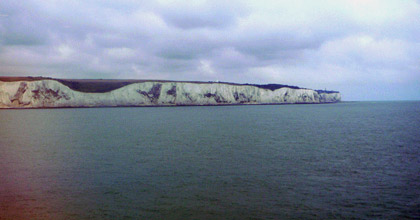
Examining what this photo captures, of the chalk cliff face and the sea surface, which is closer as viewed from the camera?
the sea surface

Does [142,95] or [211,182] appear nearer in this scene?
[211,182]

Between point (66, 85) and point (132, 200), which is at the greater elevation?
point (66, 85)

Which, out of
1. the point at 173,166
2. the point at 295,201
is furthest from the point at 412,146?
the point at 173,166

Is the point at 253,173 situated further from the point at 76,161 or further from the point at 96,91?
the point at 96,91

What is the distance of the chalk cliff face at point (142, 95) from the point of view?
87.4m

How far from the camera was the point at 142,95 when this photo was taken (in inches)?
4077

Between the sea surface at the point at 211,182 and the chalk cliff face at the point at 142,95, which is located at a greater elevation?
the chalk cliff face at the point at 142,95

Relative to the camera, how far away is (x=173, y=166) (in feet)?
53.0

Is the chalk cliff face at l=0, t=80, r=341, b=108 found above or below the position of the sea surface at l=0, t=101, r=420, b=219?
above

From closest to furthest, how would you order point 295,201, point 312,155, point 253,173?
point 295,201, point 253,173, point 312,155

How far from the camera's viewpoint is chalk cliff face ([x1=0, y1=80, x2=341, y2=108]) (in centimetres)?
8738

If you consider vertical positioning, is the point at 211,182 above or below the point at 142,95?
below

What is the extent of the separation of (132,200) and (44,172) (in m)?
6.83

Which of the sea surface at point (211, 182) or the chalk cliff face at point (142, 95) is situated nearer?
the sea surface at point (211, 182)
